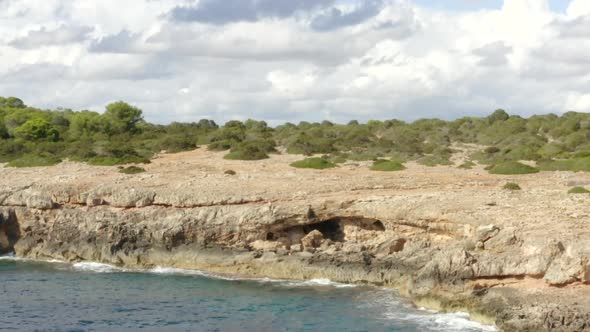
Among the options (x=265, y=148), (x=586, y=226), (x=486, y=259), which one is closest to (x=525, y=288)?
(x=486, y=259)

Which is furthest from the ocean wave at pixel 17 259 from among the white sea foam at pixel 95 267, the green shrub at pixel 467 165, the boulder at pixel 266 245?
the green shrub at pixel 467 165

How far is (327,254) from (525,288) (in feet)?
29.7

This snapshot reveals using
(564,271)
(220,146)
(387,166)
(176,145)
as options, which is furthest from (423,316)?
(176,145)

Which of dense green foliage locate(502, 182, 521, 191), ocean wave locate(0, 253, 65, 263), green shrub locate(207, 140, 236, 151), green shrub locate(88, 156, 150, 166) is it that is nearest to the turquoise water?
ocean wave locate(0, 253, 65, 263)

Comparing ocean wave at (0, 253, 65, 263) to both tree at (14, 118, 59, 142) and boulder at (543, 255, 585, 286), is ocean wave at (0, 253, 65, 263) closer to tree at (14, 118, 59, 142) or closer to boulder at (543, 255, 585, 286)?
boulder at (543, 255, 585, 286)

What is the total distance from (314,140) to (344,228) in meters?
22.9

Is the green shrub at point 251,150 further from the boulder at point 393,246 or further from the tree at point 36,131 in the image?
the boulder at point 393,246

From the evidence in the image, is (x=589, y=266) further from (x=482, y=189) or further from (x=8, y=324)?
(x=8, y=324)

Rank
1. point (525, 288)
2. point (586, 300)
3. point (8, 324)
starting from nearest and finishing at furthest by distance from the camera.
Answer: point (586, 300) < point (525, 288) < point (8, 324)

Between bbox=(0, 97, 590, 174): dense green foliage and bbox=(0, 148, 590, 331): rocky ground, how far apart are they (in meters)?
5.27

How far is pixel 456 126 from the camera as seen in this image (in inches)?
2921

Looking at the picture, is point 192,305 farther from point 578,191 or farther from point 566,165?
point 566,165

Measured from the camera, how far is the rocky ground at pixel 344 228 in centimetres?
2306

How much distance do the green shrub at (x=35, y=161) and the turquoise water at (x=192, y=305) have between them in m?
13.2
